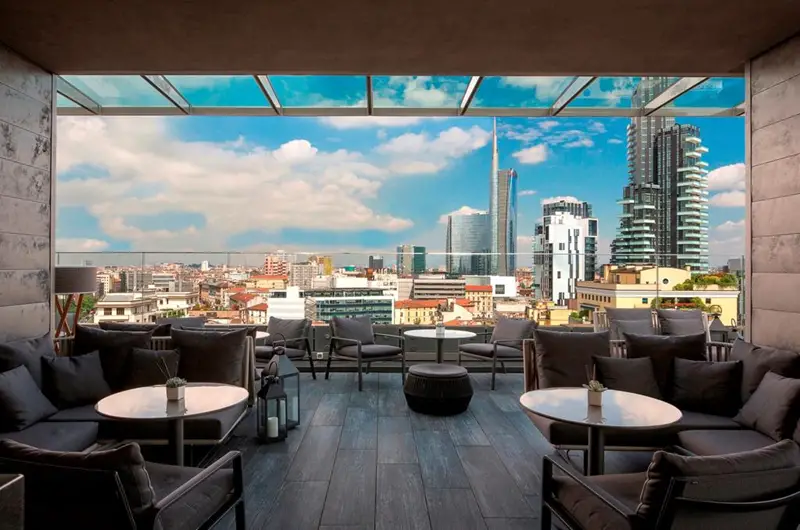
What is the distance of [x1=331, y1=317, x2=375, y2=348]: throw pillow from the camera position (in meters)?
5.74

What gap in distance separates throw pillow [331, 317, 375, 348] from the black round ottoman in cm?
147

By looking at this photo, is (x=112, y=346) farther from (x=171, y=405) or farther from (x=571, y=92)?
(x=571, y=92)

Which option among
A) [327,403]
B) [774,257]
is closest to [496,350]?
[327,403]

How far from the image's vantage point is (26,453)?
1.47 metres

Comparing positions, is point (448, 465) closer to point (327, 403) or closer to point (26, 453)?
point (327, 403)

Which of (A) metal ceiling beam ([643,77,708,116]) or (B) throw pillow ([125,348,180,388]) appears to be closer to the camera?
(B) throw pillow ([125,348,180,388])

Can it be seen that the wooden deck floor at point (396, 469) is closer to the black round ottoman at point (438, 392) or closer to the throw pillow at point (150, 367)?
the black round ottoman at point (438, 392)

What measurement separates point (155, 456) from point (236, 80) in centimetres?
324

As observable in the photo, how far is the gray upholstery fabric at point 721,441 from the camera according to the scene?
2.60m

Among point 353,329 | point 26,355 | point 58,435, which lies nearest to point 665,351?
point 353,329

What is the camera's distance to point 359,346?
17.5ft

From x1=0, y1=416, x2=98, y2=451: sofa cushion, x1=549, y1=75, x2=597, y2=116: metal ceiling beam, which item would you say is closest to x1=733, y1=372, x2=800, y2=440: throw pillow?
x1=549, y1=75, x2=597, y2=116: metal ceiling beam

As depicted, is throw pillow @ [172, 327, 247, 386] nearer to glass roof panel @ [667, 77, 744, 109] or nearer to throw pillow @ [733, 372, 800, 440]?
throw pillow @ [733, 372, 800, 440]

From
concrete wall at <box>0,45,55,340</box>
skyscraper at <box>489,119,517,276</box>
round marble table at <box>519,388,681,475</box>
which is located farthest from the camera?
skyscraper at <box>489,119,517,276</box>
